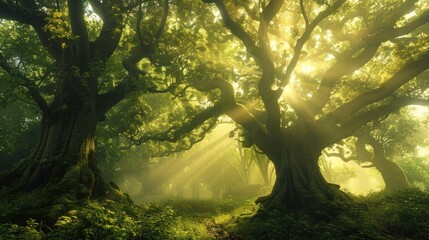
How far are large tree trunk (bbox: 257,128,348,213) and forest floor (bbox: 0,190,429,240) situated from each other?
1.17m

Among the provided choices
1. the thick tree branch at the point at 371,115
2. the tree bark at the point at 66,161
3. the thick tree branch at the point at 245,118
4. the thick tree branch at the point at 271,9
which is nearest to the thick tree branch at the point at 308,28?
the thick tree branch at the point at 271,9

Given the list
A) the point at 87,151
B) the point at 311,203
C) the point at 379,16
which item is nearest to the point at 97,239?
the point at 87,151

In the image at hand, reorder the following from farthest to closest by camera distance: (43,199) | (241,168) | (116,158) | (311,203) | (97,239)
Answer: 1. (241,168)
2. (116,158)
3. (311,203)
4. (43,199)
5. (97,239)

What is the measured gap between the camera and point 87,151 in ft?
46.5

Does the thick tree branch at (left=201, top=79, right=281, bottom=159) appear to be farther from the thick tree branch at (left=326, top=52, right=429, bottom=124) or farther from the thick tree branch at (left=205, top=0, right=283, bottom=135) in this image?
the thick tree branch at (left=326, top=52, right=429, bottom=124)

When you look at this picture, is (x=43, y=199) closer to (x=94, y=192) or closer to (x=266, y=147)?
(x=94, y=192)

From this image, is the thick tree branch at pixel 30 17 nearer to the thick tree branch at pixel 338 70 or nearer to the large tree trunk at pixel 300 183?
the large tree trunk at pixel 300 183

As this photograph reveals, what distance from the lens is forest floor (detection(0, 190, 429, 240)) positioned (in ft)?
20.1

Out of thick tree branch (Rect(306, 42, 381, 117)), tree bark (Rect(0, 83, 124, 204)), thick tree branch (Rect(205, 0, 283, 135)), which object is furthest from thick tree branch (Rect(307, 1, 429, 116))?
tree bark (Rect(0, 83, 124, 204))

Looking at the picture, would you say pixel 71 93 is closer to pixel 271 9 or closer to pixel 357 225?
pixel 271 9

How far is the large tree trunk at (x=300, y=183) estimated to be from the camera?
14.7m

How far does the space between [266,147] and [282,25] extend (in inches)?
309

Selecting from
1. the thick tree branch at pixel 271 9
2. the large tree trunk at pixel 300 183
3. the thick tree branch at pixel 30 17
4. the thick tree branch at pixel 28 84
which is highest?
the thick tree branch at pixel 271 9

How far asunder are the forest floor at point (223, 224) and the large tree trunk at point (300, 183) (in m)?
1.17
